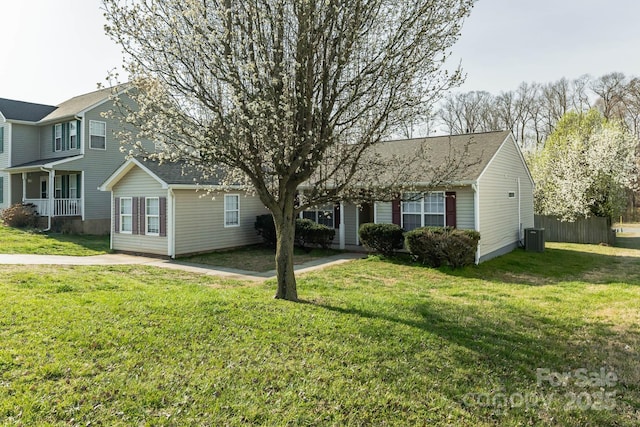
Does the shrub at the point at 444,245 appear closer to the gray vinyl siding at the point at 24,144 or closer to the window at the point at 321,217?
the window at the point at 321,217

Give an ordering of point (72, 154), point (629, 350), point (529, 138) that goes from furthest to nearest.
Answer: point (529, 138) < point (72, 154) < point (629, 350)

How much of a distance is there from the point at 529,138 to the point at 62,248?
4517cm

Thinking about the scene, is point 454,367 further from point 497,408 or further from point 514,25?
point 514,25

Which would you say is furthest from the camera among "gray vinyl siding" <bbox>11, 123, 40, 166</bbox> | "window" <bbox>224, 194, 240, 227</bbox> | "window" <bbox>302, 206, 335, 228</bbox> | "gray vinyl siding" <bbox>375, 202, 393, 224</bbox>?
"gray vinyl siding" <bbox>11, 123, 40, 166</bbox>

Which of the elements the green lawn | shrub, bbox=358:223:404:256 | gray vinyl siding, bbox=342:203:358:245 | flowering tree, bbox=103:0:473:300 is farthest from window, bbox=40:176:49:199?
flowering tree, bbox=103:0:473:300

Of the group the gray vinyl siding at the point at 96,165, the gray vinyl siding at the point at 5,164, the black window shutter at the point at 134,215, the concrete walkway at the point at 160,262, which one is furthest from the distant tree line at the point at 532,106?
the gray vinyl siding at the point at 5,164

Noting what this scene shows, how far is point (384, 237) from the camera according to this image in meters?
14.0

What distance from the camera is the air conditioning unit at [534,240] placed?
16766 mm

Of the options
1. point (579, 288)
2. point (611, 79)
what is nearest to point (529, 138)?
point (611, 79)

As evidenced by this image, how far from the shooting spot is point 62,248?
1481 centimetres

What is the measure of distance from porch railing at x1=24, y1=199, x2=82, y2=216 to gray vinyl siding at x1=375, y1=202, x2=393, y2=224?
16.0 meters

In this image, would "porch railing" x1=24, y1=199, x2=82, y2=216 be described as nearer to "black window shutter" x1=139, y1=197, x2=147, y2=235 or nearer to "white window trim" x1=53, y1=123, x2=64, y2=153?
"white window trim" x1=53, y1=123, x2=64, y2=153

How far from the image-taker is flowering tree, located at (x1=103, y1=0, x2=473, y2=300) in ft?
20.0

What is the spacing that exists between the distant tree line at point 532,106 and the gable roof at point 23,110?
112ft
